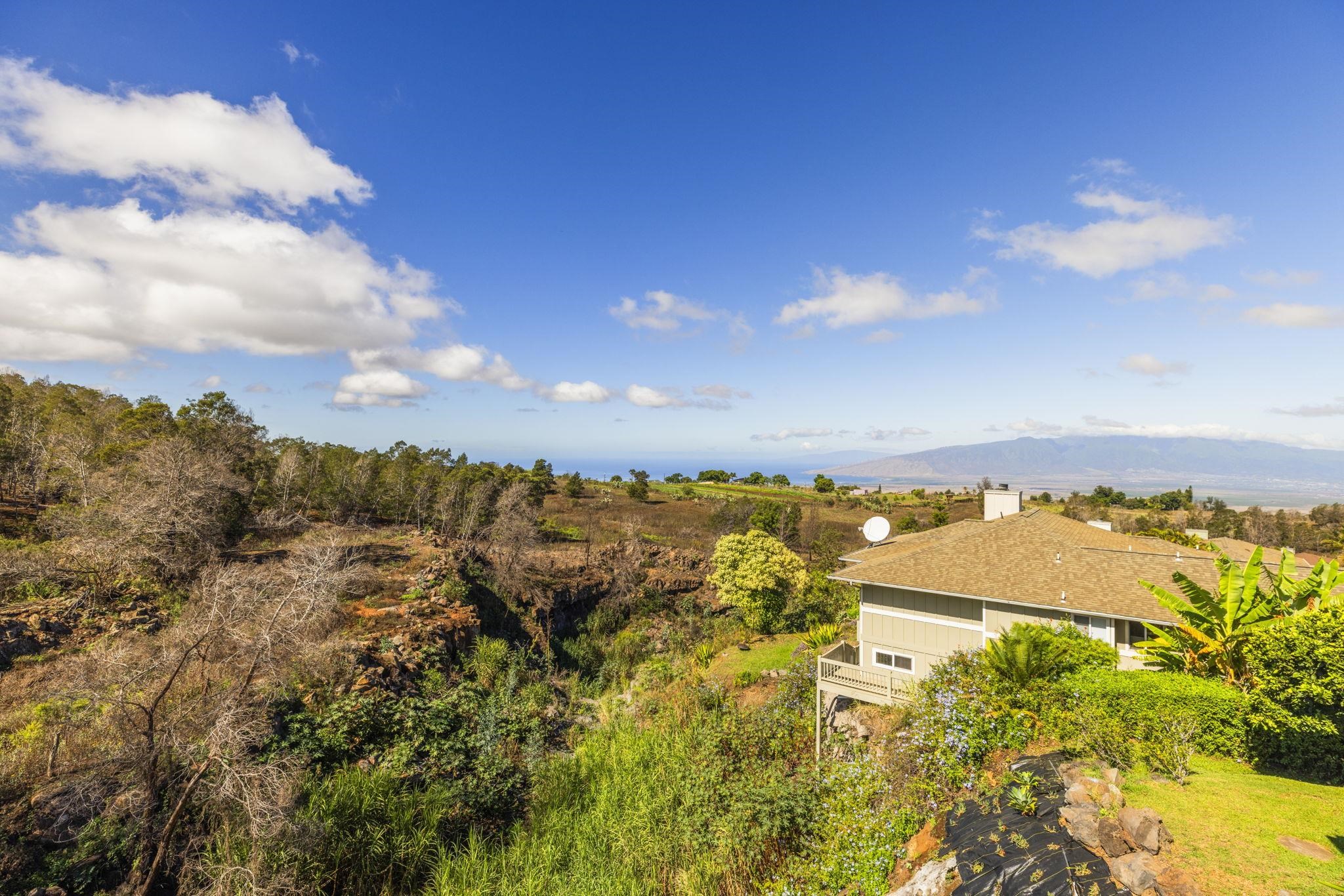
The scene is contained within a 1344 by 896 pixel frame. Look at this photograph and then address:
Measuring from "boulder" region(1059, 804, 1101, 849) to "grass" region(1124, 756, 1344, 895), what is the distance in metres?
0.65

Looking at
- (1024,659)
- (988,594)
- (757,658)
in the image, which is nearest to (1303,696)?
(1024,659)

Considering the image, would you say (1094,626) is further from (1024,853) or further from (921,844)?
(1024,853)

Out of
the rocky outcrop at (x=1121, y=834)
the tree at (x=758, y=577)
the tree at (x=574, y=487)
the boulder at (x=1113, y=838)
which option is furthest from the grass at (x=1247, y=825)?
the tree at (x=574, y=487)

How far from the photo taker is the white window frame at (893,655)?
14250 millimetres

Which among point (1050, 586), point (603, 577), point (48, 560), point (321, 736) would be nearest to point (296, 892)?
point (321, 736)

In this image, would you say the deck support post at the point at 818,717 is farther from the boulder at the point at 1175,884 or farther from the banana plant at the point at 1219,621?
the boulder at the point at 1175,884

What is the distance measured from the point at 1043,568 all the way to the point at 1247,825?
799 centimetres

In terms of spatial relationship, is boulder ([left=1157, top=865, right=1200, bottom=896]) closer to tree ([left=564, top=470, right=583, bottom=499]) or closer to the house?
the house

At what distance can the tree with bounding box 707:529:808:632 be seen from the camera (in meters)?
23.3

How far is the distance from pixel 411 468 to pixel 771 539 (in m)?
23.4

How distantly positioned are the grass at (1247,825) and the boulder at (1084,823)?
2.14ft

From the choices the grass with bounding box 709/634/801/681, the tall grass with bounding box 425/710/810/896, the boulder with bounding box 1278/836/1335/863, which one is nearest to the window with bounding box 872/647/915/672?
the grass with bounding box 709/634/801/681

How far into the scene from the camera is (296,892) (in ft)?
22.1

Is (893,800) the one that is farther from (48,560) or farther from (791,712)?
(48,560)
